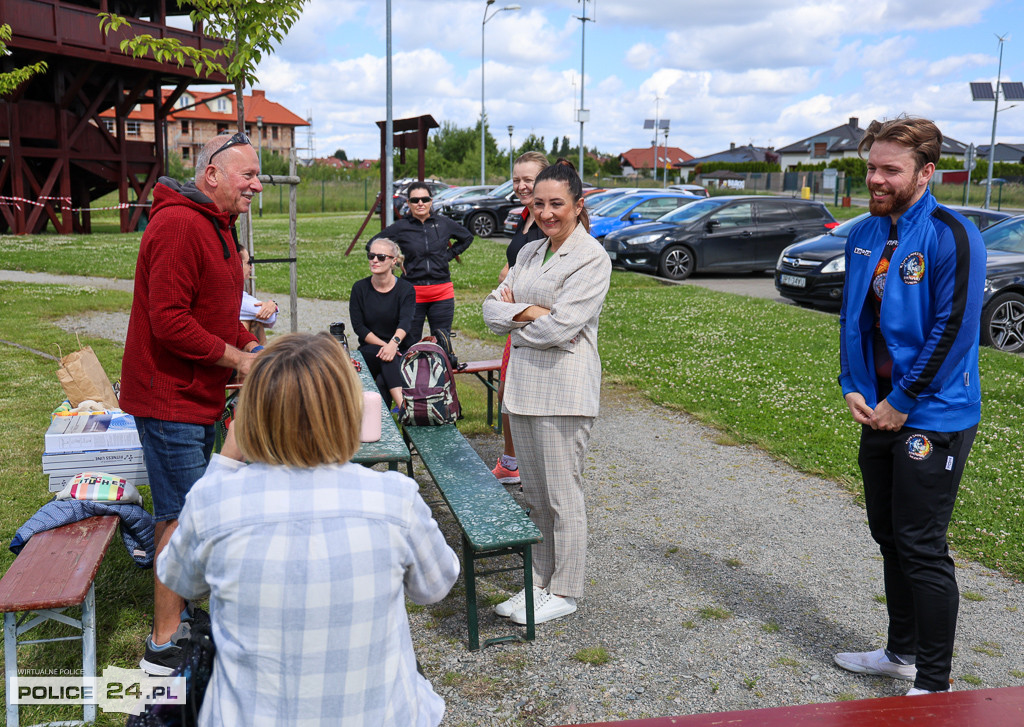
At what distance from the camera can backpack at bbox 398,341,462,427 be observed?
17.1ft

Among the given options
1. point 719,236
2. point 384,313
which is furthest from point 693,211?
point 384,313

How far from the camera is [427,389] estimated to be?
5238 millimetres

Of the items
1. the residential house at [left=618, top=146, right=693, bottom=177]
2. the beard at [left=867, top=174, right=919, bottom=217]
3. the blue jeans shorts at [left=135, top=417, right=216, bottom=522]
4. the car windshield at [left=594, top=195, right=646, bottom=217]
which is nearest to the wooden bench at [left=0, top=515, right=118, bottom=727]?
the blue jeans shorts at [left=135, top=417, right=216, bottom=522]

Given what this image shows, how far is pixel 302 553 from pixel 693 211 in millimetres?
17198

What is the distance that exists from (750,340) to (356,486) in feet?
30.6

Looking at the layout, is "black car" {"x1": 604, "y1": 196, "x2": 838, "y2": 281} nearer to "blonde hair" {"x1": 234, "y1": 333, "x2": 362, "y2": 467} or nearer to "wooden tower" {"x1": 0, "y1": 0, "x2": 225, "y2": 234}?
"wooden tower" {"x1": 0, "y1": 0, "x2": 225, "y2": 234}

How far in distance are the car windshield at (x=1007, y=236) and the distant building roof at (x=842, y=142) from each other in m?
83.9

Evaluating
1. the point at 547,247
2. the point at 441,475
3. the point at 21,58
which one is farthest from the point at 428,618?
the point at 21,58

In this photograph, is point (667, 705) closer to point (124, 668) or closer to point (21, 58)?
point (124, 668)

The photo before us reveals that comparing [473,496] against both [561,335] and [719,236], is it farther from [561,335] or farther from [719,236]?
[719,236]

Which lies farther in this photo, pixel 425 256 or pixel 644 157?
pixel 644 157

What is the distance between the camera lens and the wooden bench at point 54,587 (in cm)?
283

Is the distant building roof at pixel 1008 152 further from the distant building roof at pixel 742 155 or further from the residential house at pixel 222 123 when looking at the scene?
the residential house at pixel 222 123

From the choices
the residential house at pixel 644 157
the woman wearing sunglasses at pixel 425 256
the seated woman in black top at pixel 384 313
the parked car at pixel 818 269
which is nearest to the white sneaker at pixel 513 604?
the seated woman in black top at pixel 384 313
